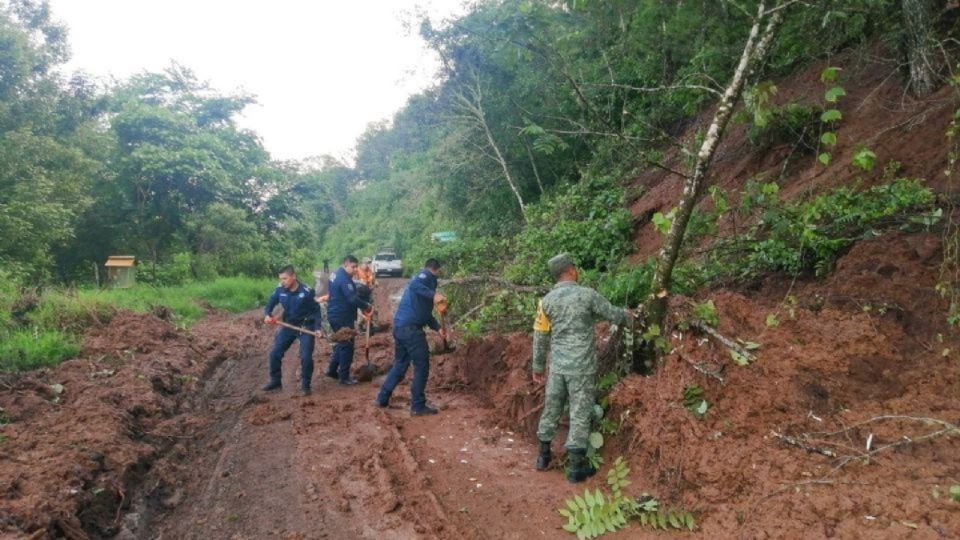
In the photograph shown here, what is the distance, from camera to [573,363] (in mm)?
4945

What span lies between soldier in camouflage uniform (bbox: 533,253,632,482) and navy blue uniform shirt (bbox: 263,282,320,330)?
4551mm

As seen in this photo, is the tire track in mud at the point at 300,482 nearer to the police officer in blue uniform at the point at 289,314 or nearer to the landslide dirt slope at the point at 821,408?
the police officer in blue uniform at the point at 289,314

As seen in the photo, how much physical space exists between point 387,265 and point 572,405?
81.6ft

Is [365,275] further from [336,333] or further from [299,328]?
[299,328]

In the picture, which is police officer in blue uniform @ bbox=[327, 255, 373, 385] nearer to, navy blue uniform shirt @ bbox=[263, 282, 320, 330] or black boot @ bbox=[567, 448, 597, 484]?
navy blue uniform shirt @ bbox=[263, 282, 320, 330]

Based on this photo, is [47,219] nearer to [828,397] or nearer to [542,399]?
[542,399]

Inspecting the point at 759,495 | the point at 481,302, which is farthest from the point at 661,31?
the point at 759,495

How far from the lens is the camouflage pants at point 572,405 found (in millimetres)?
4863

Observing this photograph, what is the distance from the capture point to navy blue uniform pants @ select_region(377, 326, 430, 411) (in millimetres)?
6969

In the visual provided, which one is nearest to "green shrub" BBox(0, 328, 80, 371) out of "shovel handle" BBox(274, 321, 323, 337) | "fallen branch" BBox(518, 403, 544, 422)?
"shovel handle" BBox(274, 321, 323, 337)

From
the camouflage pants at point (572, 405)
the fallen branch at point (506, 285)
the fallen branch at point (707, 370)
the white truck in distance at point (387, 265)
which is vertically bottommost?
the white truck in distance at point (387, 265)

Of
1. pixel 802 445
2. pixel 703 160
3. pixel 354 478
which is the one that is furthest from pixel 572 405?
Answer: pixel 703 160

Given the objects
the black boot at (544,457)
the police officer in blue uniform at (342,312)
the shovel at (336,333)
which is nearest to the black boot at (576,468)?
the black boot at (544,457)

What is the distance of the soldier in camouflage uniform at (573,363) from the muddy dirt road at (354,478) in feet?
1.16
